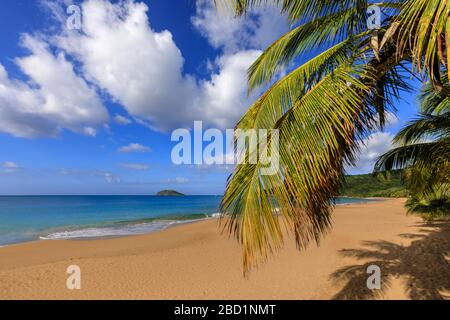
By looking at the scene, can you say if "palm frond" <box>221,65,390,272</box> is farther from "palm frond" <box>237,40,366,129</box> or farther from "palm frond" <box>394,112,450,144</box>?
"palm frond" <box>394,112,450,144</box>

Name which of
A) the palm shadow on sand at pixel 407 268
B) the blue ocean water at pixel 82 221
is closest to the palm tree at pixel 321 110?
the blue ocean water at pixel 82 221

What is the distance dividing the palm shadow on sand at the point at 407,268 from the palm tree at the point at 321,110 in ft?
12.2

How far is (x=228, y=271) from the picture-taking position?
694 centimetres

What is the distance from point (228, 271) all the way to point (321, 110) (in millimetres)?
6032

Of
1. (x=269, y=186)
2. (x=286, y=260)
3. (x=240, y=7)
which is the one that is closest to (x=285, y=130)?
(x=269, y=186)

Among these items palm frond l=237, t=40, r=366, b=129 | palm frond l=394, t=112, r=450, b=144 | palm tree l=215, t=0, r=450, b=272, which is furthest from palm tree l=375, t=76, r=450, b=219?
palm frond l=237, t=40, r=366, b=129

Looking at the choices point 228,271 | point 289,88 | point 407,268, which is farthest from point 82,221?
point 289,88

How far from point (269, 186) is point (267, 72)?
7.19 ft

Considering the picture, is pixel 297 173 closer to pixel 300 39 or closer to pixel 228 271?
pixel 300 39

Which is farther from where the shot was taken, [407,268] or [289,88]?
[407,268]

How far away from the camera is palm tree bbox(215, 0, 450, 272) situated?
6.29ft

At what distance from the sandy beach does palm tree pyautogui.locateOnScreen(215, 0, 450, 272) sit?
377cm

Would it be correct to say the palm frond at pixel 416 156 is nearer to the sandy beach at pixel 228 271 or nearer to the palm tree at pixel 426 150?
the palm tree at pixel 426 150

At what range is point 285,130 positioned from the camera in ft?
7.21
